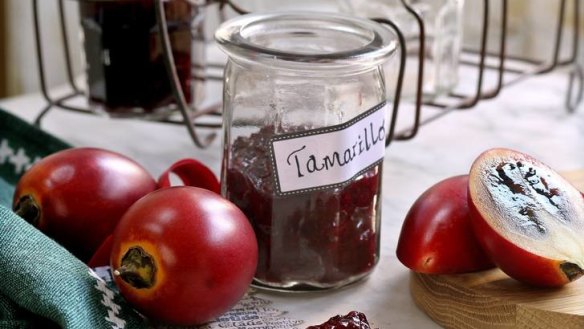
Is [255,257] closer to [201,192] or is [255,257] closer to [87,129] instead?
[201,192]

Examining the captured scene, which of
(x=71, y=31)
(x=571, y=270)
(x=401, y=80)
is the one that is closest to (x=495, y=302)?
(x=571, y=270)

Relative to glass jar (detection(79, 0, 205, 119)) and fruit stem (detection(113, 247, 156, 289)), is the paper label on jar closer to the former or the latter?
fruit stem (detection(113, 247, 156, 289))

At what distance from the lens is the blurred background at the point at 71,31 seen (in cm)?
121

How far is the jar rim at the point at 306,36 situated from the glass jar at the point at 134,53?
186 mm

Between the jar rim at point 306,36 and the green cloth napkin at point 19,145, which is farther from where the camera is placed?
the green cloth napkin at point 19,145

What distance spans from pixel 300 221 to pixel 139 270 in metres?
0.12

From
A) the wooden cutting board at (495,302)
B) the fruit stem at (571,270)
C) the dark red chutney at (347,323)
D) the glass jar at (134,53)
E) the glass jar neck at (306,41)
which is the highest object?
the glass jar neck at (306,41)

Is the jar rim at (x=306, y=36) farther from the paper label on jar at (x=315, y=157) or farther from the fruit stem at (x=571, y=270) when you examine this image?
the fruit stem at (x=571, y=270)

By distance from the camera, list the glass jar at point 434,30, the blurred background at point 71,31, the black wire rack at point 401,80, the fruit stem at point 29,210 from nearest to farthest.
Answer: the fruit stem at point 29,210 < the black wire rack at point 401,80 < the glass jar at point 434,30 < the blurred background at point 71,31

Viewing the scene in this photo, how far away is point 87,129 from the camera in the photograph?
1014 millimetres

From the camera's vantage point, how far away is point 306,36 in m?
0.70

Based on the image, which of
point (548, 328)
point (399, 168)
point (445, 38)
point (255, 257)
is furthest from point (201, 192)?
point (445, 38)

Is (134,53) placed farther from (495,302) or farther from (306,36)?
(495,302)

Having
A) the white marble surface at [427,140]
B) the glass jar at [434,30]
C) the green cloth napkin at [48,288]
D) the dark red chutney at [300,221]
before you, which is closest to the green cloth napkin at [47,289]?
the green cloth napkin at [48,288]
